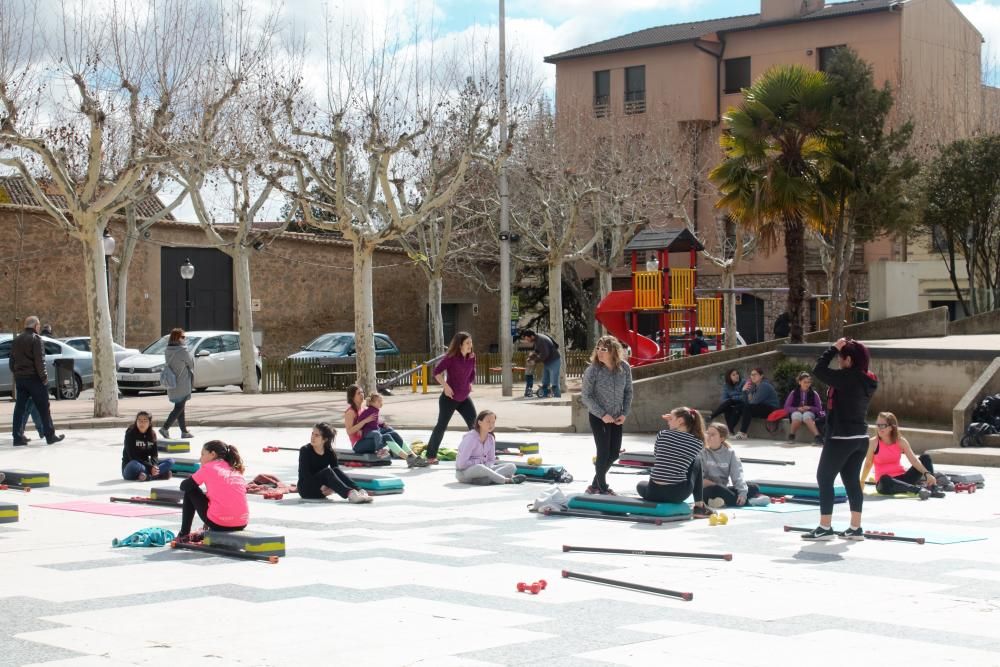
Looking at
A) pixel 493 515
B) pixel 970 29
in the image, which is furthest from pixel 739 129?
pixel 970 29

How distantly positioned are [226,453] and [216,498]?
37 cm

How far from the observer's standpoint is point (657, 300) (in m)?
33.6

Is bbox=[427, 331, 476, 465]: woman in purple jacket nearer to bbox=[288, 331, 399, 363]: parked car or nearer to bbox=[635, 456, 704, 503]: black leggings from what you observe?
bbox=[635, 456, 704, 503]: black leggings

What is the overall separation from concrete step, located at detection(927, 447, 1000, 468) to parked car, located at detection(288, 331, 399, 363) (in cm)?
2080

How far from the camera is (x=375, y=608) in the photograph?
26.7ft

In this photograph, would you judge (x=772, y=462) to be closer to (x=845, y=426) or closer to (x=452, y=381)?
(x=452, y=381)

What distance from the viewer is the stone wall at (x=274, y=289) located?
1510 inches

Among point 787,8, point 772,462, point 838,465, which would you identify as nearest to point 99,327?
point 772,462

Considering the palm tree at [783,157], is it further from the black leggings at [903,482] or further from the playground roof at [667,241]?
the black leggings at [903,482]

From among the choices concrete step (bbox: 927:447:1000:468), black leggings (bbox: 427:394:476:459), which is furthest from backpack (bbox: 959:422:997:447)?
black leggings (bbox: 427:394:476:459)

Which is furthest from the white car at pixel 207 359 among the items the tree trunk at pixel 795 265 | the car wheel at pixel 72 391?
the tree trunk at pixel 795 265

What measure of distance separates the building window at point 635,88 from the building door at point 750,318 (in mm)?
8879

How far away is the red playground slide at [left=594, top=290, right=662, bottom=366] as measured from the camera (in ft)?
111

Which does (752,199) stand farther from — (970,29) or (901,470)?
(970,29)
